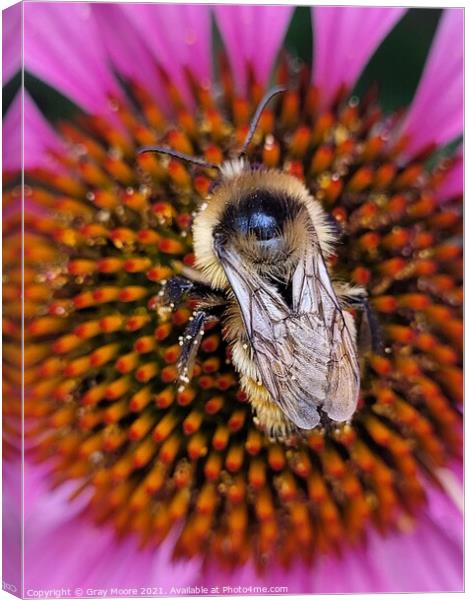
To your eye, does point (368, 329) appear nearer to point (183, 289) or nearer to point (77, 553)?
point (183, 289)

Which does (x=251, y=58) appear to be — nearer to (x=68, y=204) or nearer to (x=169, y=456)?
(x=68, y=204)

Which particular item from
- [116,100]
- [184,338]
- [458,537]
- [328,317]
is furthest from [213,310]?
[458,537]

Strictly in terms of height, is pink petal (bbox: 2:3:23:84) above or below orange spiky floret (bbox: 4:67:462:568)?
above

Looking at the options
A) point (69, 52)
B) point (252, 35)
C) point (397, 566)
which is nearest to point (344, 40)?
point (252, 35)

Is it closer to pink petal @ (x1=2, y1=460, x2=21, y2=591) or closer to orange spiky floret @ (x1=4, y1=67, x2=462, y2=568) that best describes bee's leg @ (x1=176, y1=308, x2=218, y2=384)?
orange spiky floret @ (x1=4, y1=67, x2=462, y2=568)

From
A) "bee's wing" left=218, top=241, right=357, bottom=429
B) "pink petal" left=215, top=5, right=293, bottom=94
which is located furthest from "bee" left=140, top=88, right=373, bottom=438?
"pink petal" left=215, top=5, right=293, bottom=94

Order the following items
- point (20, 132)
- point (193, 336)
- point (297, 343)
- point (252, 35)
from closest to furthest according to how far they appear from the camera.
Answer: point (297, 343)
point (193, 336)
point (20, 132)
point (252, 35)
